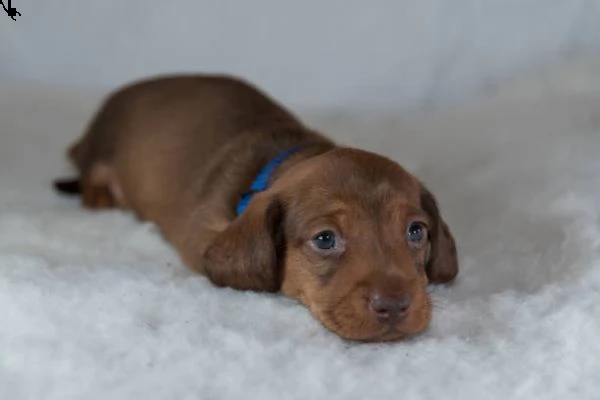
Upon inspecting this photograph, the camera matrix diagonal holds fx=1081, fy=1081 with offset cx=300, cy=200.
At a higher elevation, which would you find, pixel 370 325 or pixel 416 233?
pixel 416 233

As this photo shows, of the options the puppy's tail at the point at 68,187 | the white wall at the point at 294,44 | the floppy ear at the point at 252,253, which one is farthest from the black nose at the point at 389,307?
the white wall at the point at 294,44

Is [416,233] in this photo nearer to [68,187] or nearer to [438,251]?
[438,251]

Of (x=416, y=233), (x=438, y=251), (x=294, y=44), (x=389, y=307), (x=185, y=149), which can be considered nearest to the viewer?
(x=389, y=307)

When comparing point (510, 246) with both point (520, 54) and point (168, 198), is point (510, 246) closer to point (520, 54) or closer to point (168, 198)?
point (168, 198)

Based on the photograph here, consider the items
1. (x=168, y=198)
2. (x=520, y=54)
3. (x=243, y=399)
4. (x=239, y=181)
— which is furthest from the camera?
(x=520, y=54)

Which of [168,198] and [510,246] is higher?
[510,246]

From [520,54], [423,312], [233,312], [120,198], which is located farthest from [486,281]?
[520,54]

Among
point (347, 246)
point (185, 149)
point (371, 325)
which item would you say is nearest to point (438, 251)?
point (347, 246)
